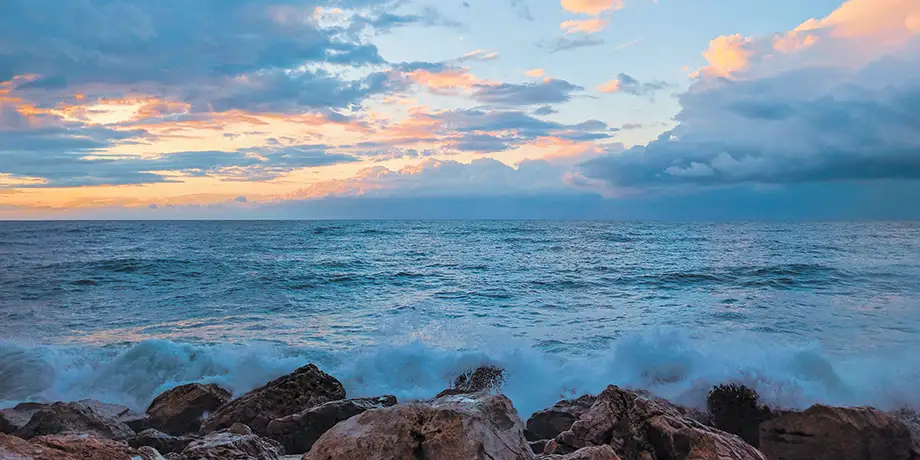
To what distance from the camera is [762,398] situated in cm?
895

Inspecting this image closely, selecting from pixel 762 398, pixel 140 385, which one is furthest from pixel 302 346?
pixel 762 398

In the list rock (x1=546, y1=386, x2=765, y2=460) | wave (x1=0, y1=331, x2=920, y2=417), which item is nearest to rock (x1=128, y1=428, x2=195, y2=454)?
rock (x1=546, y1=386, x2=765, y2=460)

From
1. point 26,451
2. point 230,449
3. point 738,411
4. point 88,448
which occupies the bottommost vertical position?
point 738,411

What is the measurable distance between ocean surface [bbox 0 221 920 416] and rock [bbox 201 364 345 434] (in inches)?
128

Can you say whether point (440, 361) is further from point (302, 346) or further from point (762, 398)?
point (762, 398)

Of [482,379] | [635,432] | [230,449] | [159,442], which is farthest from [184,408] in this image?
[635,432]

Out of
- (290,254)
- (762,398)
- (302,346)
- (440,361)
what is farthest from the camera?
(290,254)

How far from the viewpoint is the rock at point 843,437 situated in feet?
20.6

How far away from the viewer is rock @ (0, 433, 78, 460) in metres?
3.11

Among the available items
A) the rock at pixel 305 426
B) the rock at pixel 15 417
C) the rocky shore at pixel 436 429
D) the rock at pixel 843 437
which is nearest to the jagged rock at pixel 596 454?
the rocky shore at pixel 436 429

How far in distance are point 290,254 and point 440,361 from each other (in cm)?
2590

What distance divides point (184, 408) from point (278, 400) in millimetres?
1687

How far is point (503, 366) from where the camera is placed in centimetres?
1203

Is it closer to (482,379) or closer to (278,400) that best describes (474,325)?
(482,379)
